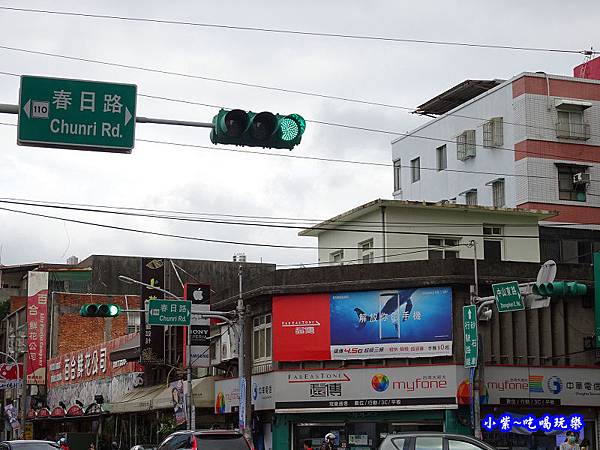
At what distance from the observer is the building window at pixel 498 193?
47.3 m

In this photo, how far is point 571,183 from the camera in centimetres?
4697

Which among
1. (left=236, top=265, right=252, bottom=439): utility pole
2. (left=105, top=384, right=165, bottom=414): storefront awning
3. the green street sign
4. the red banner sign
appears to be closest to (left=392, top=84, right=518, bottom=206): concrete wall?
the red banner sign

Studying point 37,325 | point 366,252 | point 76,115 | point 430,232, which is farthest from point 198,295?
point 76,115

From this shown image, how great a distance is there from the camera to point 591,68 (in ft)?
164

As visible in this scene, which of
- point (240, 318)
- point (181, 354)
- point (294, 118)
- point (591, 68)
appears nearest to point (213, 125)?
point (294, 118)

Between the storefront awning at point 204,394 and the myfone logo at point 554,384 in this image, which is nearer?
the myfone logo at point 554,384

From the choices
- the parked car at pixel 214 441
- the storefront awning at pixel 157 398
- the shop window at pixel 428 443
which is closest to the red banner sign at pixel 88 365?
the storefront awning at pixel 157 398

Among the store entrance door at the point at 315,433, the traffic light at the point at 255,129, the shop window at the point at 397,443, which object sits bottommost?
the store entrance door at the point at 315,433

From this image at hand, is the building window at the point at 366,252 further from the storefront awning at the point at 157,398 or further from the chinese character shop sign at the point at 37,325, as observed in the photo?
the chinese character shop sign at the point at 37,325

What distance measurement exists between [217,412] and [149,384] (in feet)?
26.9

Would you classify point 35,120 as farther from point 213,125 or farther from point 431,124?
point 431,124

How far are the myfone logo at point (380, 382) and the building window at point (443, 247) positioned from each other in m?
6.61

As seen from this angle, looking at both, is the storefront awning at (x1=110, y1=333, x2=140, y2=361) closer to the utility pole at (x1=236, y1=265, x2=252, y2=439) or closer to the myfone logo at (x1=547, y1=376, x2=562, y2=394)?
the utility pole at (x1=236, y1=265, x2=252, y2=439)

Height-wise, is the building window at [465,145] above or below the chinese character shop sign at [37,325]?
above
